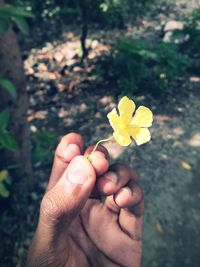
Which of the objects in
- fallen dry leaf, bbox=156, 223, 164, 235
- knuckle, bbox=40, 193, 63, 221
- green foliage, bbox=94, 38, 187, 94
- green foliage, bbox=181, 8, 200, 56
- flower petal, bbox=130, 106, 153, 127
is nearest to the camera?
flower petal, bbox=130, 106, 153, 127

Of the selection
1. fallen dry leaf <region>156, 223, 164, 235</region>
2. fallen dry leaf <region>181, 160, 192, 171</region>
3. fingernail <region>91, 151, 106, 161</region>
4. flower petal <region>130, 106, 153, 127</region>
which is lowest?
fallen dry leaf <region>156, 223, 164, 235</region>

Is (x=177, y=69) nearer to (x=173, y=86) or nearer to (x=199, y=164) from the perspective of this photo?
(x=173, y=86)

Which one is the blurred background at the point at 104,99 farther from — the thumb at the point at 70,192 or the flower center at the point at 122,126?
the flower center at the point at 122,126

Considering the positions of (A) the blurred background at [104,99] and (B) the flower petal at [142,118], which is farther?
(A) the blurred background at [104,99]

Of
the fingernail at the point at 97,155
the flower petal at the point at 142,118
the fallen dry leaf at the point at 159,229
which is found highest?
the flower petal at the point at 142,118

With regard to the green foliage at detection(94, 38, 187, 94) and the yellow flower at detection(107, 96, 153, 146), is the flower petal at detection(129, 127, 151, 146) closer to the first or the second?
the yellow flower at detection(107, 96, 153, 146)

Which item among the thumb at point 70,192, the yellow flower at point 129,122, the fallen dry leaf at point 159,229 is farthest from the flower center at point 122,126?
the fallen dry leaf at point 159,229

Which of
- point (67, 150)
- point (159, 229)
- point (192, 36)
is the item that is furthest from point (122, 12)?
point (67, 150)

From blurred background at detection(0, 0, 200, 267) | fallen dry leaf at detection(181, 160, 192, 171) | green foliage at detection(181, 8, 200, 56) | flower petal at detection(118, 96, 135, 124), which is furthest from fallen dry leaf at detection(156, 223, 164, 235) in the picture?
green foliage at detection(181, 8, 200, 56)
